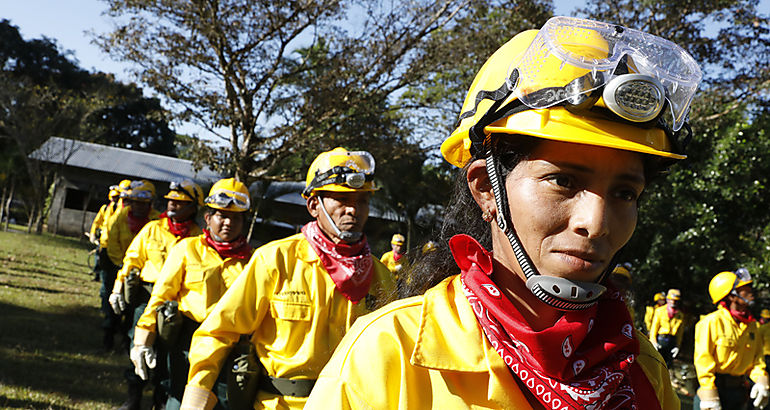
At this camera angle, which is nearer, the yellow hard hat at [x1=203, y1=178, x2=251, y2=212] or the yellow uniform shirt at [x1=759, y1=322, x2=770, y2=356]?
the yellow hard hat at [x1=203, y1=178, x2=251, y2=212]

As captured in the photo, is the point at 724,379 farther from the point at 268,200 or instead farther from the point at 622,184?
the point at 268,200

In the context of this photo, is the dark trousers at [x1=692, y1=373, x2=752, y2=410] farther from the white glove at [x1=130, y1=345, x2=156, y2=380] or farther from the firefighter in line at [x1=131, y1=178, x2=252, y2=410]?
the white glove at [x1=130, y1=345, x2=156, y2=380]

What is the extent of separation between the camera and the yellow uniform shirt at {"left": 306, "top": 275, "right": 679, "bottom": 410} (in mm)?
1387

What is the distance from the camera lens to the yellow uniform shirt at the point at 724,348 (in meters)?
7.49

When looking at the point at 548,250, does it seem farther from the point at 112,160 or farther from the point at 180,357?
the point at 112,160

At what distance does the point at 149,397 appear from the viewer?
772cm

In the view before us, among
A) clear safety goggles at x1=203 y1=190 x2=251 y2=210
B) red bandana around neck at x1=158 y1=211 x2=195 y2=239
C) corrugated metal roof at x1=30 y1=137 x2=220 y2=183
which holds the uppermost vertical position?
corrugated metal roof at x1=30 y1=137 x2=220 y2=183

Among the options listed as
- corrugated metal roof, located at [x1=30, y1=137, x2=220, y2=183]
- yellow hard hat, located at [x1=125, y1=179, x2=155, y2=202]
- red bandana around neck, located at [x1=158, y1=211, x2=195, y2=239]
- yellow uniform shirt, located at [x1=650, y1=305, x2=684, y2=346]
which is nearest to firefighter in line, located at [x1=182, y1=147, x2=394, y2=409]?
red bandana around neck, located at [x1=158, y1=211, x2=195, y2=239]

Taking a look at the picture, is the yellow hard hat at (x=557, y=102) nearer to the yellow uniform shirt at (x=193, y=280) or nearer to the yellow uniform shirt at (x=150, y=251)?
the yellow uniform shirt at (x=193, y=280)

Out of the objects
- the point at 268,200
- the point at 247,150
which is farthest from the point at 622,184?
the point at 268,200

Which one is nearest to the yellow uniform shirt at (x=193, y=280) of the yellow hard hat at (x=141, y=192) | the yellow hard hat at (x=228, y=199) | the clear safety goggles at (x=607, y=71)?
the yellow hard hat at (x=228, y=199)

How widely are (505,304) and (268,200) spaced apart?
16016 millimetres

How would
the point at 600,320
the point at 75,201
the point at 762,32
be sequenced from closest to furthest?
the point at 600,320, the point at 762,32, the point at 75,201

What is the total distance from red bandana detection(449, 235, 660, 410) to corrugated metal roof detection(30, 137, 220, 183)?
28086 millimetres
